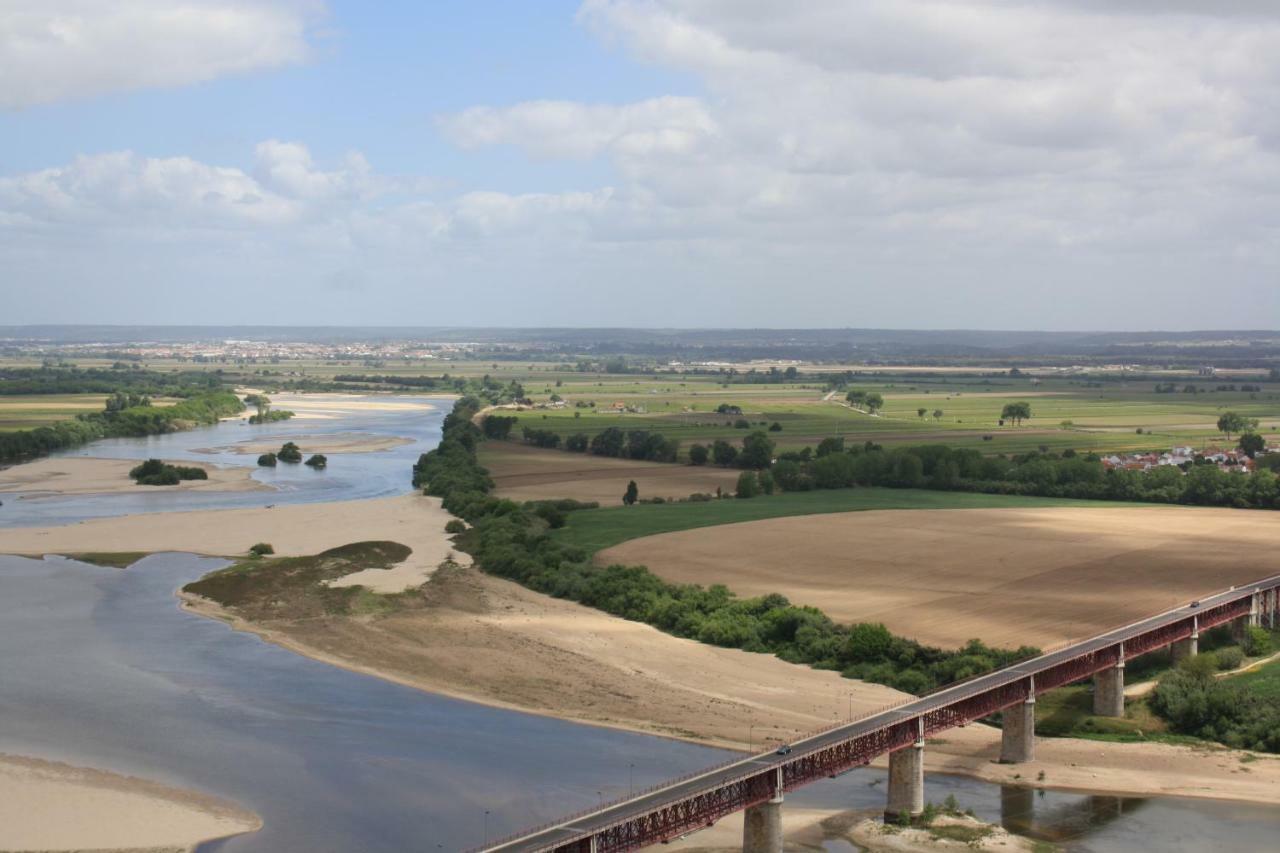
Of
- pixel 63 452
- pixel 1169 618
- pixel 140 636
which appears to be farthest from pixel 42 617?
pixel 63 452

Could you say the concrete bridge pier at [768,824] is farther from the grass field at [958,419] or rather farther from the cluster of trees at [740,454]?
the grass field at [958,419]

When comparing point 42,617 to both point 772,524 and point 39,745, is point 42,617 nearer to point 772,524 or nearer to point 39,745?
point 39,745

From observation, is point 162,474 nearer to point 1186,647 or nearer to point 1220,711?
point 1186,647

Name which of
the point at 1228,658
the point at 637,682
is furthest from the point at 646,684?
the point at 1228,658

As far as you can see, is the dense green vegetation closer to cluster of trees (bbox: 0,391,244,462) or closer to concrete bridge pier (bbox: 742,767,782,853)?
concrete bridge pier (bbox: 742,767,782,853)

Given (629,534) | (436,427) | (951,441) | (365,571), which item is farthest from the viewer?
(436,427)

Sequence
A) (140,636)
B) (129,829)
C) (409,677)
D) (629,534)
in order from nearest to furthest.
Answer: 1. (129,829)
2. (409,677)
3. (140,636)
4. (629,534)
